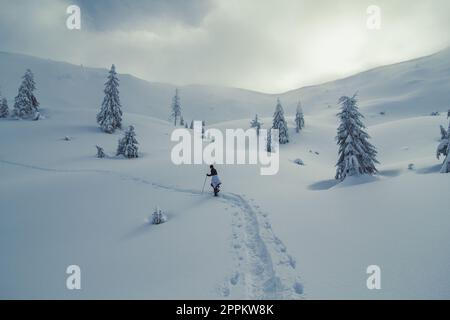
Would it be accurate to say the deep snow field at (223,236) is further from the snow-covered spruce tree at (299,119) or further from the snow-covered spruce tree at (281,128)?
the snow-covered spruce tree at (299,119)

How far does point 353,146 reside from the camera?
1711cm

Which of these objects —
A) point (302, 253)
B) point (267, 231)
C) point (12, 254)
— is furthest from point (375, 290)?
point (12, 254)

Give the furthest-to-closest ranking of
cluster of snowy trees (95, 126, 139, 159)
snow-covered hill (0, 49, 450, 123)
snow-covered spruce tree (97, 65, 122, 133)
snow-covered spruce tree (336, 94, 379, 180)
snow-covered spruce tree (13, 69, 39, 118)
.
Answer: snow-covered hill (0, 49, 450, 123) < snow-covered spruce tree (13, 69, 39, 118) < snow-covered spruce tree (97, 65, 122, 133) < cluster of snowy trees (95, 126, 139, 159) < snow-covered spruce tree (336, 94, 379, 180)

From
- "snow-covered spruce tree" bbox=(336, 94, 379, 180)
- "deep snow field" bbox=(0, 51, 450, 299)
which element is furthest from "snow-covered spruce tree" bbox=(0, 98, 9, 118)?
"snow-covered spruce tree" bbox=(336, 94, 379, 180)

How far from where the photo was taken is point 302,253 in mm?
7633

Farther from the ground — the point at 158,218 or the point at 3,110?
the point at 3,110

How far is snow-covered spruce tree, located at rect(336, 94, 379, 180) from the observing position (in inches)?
654

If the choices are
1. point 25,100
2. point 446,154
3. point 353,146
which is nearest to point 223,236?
point 353,146

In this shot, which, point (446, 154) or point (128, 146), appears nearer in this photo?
point (446, 154)

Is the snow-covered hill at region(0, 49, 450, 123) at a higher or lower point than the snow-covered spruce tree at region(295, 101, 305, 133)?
higher

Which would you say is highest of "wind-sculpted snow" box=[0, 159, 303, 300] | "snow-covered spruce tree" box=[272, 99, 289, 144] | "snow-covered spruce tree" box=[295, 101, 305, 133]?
"snow-covered spruce tree" box=[295, 101, 305, 133]

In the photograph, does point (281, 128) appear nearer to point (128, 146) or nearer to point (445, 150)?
point (128, 146)

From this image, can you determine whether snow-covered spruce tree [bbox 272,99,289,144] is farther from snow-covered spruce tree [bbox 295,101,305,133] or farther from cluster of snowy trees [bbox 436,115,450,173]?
cluster of snowy trees [bbox 436,115,450,173]

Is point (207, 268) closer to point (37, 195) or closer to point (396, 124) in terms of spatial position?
point (37, 195)
